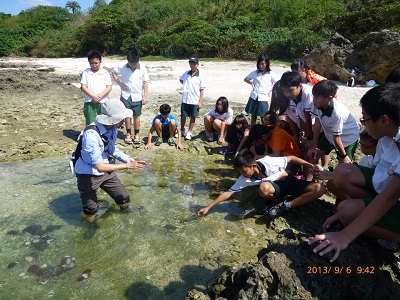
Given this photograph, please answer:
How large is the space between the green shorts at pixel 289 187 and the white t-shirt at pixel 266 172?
110 millimetres

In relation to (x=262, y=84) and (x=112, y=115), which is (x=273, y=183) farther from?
(x=262, y=84)

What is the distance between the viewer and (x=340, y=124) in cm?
403

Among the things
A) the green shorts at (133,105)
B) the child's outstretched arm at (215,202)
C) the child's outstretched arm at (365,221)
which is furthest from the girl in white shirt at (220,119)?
the child's outstretched arm at (365,221)

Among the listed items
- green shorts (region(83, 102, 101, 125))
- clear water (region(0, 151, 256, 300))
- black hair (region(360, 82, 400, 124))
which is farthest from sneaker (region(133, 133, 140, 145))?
black hair (region(360, 82, 400, 124))

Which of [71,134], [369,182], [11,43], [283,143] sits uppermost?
[11,43]

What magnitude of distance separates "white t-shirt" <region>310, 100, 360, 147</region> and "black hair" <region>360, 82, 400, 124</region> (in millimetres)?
1739

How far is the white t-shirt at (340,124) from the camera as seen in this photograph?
13.2ft

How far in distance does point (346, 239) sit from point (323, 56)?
412 inches

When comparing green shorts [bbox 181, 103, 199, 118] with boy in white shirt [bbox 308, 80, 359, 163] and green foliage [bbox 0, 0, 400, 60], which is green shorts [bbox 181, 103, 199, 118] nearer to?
boy in white shirt [bbox 308, 80, 359, 163]

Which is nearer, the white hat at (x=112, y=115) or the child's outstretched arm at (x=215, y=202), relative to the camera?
the white hat at (x=112, y=115)

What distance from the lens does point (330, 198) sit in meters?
4.84

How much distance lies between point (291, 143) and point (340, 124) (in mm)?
738

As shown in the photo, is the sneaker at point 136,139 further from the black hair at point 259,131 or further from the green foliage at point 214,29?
the green foliage at point 214,29

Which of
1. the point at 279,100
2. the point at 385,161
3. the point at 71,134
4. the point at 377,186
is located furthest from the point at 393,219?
the point at 71,134
